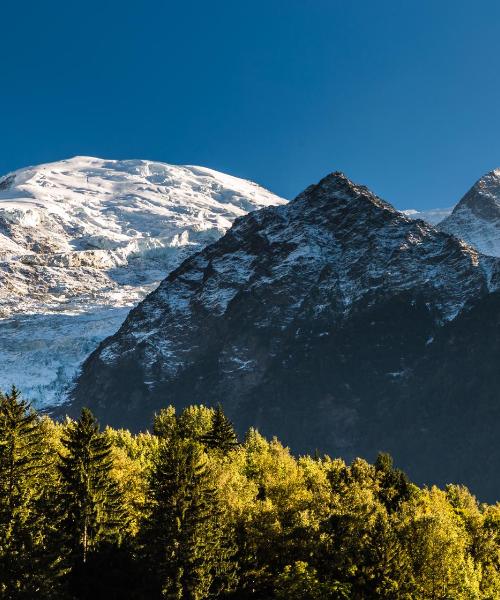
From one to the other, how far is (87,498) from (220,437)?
34.2 metres

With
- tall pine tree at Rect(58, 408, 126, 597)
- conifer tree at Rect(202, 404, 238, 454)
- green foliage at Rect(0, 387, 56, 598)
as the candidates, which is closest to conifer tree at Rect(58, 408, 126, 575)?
tall pine tree at Rect(58, 408, 126, 597)

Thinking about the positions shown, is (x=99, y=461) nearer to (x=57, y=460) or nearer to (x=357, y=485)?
(x=57, y=460)

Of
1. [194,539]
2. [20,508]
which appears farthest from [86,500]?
[194,539]

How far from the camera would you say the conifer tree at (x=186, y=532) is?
55781mm

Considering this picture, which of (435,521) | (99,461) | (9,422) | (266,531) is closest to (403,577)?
(435,521)

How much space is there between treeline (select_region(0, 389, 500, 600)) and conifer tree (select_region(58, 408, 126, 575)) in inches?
3.7

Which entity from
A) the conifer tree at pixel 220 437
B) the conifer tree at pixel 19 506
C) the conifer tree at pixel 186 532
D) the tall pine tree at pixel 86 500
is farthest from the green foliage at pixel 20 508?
the conifer tree at pixel 220 437

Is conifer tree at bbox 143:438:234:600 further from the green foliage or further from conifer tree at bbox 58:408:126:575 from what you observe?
the green foliage

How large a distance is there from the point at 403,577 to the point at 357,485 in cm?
1505

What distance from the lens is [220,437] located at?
94062 mm

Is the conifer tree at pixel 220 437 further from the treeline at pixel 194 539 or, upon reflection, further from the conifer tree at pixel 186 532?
the conifer tree at pixel 186 532

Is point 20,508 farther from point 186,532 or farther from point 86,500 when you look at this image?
point 186,532

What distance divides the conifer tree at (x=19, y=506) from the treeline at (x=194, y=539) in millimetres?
87

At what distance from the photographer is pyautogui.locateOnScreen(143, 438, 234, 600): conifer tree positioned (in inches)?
2196
